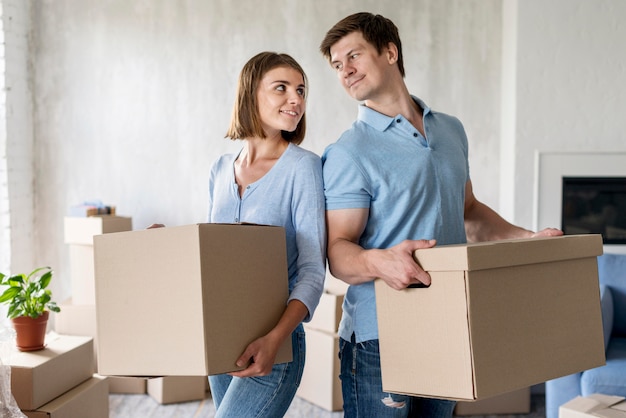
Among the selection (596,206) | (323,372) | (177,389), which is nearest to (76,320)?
(177,389)

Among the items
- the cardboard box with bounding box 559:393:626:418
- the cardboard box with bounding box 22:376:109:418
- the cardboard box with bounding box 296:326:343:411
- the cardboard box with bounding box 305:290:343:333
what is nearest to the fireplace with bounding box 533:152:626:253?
the cardboard box with bounding box 305:290:343:333

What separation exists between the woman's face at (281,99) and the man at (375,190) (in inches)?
4.1

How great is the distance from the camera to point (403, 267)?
1.09m

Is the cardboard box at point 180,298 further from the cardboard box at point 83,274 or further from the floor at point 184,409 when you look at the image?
the cardboard box at point 83,274

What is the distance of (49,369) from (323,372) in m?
1.32

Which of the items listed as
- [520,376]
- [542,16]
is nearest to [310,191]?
[520,376]

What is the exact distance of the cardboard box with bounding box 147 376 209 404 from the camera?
3045 millimetres

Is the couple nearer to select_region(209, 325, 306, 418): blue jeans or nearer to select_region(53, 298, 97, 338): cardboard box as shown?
select_region(209, 325, 306, 418): blue jeans

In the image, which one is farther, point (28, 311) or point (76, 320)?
point (76, 320)

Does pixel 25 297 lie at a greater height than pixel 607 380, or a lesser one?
greater

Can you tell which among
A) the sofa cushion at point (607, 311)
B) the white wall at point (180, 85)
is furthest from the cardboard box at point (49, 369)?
the sofa cushion at point (607, 311)

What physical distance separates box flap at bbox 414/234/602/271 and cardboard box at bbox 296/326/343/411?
186cm

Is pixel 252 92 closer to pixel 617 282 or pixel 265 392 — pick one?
pixel 265 392

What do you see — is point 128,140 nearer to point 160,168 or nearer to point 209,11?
point 160,168
